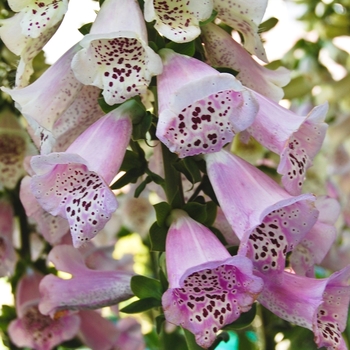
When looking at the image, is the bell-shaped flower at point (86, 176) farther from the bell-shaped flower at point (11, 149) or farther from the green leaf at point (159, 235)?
the bell-shaped flower at point (11, 149)

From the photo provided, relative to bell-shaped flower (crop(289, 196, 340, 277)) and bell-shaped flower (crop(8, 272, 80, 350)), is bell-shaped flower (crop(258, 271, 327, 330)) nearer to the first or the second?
bell-shaped flower (crop(289, 196, 340, 277))

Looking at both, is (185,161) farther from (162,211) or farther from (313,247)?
(313,247)

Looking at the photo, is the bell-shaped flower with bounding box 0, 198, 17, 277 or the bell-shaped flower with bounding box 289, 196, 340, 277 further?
the bell-shaped flower with bounding box 0, 198, 17, 277

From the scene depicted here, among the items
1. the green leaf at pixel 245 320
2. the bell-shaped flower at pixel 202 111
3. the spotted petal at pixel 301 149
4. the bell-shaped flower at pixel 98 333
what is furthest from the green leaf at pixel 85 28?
the bell-shaped flower at pixel 98 333

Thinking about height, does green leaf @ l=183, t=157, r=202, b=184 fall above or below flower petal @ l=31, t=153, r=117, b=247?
below

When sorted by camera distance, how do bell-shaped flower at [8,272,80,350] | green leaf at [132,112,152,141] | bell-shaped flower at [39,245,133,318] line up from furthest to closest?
bell-shaped flower at [8,272,80,350], bell-shaped flower at [39,245,133,318], green leaf at [132,112,152,141]

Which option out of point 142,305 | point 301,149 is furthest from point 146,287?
point 301,149

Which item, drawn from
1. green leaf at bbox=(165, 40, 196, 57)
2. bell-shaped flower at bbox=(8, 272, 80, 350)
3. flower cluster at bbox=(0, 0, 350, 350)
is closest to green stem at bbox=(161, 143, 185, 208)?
flower cluster at bbox=(0, 0, 350, 350)
